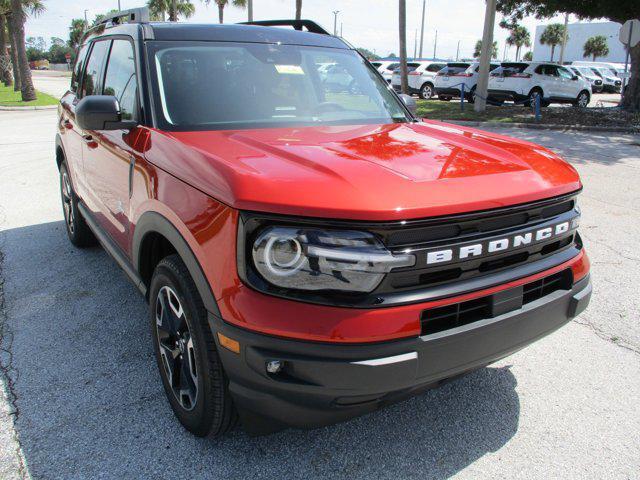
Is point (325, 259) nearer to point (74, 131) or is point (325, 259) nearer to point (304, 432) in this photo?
point (304, 432)

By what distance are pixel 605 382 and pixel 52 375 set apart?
10.1ft

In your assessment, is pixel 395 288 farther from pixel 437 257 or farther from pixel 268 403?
pixel 268 403

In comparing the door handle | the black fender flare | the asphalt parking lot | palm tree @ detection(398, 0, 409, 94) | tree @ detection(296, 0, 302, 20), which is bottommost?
the asphalt parking lot

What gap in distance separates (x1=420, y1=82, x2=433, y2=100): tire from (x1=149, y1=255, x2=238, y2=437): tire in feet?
78.3

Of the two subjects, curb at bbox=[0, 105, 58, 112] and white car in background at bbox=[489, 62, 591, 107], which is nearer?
curb at bbox=[0, 105, 58, 112]

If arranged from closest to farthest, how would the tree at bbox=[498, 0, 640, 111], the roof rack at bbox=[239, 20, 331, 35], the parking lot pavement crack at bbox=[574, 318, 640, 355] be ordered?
the parking lot pavement crack at bbox=[574, 318, 640, 355] → the roof rack at bbox=[239, 20, 331, 35] → the tree at bbox=[498, 0, 640, 111]

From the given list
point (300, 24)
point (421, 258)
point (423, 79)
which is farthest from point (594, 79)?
point (421, 258)

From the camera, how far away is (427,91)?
24.7 m

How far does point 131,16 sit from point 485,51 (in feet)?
52.0

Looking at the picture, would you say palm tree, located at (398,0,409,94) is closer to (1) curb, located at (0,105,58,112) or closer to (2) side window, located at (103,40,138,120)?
(1) curb, located at (0,105,58,112)

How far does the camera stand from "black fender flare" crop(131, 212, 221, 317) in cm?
202

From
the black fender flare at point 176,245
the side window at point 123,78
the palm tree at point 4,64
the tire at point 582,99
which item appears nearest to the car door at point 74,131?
the side window at point 123,78

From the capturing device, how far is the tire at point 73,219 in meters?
4.70

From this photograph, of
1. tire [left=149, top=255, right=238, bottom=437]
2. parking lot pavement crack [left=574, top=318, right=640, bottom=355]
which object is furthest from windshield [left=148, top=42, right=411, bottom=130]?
parking lot pavement crack [left=574, top=318, right=640, bottom=355]
